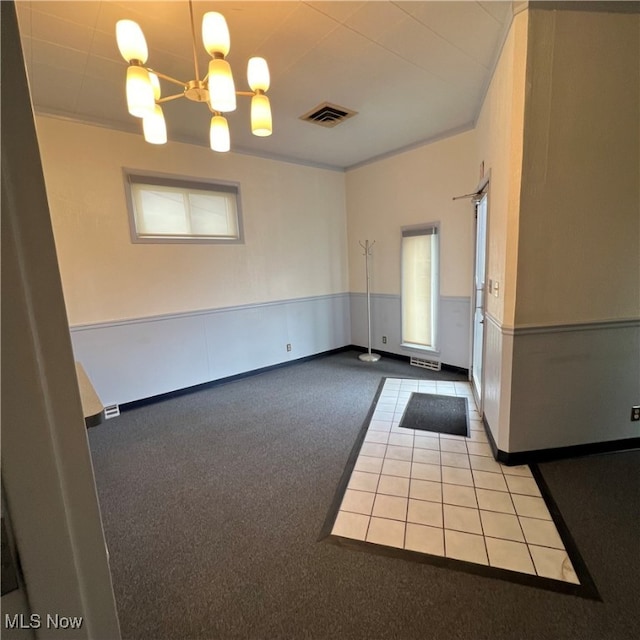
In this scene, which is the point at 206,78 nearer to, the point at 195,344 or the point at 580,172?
the point at 580,172

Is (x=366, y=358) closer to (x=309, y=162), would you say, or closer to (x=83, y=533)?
(x=309, y=162)

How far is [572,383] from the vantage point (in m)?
2.25

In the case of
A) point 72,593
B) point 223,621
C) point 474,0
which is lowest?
point 223,621

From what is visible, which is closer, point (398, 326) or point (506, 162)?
point (506, 162)

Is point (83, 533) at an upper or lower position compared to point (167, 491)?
upper

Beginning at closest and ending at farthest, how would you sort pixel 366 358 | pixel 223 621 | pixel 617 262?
1. pixel 223 621
2. pixel 617 262
3. pixel 366 358

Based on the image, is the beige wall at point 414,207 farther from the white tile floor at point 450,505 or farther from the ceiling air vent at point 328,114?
the white tile floor at point 450,505

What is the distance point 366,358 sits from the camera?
4926mm

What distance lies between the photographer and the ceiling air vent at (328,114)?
3051mm

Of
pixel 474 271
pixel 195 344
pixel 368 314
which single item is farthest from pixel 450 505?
pixel 368 314

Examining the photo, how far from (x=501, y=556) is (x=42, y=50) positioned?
13.3 feet

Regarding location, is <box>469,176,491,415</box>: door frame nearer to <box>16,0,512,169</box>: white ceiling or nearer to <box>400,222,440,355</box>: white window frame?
<box>400,222,440,355</box>: white window frame

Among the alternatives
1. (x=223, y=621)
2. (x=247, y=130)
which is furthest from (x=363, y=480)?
(x=247, y=130)

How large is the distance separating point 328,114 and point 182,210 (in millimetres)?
1867
